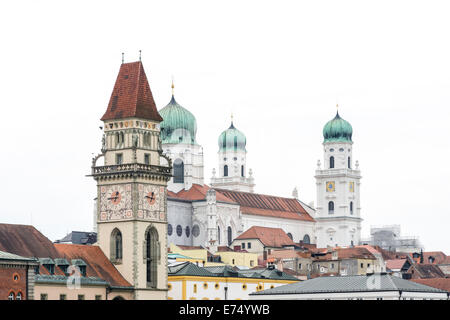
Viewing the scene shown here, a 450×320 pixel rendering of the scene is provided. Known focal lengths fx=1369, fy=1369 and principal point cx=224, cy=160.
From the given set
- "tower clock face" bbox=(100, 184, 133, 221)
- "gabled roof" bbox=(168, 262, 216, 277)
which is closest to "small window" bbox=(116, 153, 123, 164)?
"tower clock face" bbox=(100, 184, 133, 221)

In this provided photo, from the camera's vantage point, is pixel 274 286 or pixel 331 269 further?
pixel 331 269

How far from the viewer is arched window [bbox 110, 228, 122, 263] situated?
362 feet

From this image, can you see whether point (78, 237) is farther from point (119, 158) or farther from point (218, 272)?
point (119, 158)

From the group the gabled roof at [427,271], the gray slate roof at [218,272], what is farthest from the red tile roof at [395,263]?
the gray slate roof at [218,272]

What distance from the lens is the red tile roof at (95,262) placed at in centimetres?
10693

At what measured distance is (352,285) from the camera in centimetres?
11819

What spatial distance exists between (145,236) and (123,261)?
296cm

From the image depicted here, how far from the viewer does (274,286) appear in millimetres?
137500

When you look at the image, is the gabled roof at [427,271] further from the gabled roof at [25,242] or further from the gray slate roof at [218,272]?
the gabled roof at [25,242]

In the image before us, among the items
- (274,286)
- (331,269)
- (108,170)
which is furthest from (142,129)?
(331,269)

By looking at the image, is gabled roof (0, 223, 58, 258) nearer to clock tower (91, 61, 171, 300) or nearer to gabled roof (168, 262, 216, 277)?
clock tower (91, 61, 171, 300)

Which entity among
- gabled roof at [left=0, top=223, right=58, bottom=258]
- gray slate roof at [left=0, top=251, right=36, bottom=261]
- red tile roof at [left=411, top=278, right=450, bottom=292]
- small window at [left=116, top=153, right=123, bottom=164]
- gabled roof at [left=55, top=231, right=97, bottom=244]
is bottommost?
red tile roof at [left=411, top=278, right=450, bottom=292]
